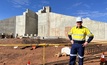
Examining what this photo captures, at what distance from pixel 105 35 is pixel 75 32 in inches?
946

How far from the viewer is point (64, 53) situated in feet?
32.1

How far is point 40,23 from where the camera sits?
125 ft

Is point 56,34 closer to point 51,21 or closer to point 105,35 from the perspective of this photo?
point 51,21

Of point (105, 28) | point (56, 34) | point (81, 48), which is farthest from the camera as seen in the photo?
point (56, 34)

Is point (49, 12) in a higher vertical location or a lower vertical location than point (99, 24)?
higher

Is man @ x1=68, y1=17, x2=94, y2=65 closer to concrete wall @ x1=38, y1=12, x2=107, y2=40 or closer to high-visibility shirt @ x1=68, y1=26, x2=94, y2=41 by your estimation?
high-visibility shirt @ x1=68, y1=26, x2=94, y2=41

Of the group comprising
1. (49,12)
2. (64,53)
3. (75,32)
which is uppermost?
(49,12)

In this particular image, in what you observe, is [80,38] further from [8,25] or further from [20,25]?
[8,25]

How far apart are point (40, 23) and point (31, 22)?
1.89 m

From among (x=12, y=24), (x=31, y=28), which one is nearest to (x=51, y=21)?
(x=31, y=28)

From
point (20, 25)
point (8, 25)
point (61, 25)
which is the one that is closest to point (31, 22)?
point (20, 25)

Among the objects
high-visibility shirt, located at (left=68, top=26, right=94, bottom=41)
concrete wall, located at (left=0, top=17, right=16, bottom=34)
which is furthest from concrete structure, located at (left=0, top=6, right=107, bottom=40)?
high-visibility shirt, located at (left=68, top=26, right=94, bottom=41)

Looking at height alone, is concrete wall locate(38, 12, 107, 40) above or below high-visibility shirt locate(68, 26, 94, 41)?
above

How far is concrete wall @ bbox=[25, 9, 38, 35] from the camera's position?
36.7 metres
